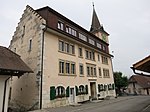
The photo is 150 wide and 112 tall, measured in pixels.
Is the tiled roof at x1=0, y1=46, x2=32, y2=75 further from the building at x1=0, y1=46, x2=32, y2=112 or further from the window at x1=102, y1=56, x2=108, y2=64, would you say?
the window at x1=102, y1=56, x2=108, y2=64

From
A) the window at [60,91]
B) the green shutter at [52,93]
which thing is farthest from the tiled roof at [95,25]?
the green shutter at [52,93]

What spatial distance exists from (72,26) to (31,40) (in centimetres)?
659

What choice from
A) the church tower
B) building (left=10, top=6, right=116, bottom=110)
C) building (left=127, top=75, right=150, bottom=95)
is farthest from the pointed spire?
building (left=127, top=75, right=150, bottom=95)

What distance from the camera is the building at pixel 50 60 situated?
16.1 metres

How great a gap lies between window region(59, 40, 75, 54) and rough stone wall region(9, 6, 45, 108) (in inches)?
125

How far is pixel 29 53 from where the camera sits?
18.3 metres

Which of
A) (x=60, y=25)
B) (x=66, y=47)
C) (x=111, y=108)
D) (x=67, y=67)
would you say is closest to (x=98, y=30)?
(x=66, y=47)

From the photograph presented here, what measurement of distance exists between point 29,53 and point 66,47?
4.77 m

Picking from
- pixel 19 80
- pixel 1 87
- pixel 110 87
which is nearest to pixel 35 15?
pixel 19 80

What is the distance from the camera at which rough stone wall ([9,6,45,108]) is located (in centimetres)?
1631

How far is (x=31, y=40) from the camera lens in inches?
733

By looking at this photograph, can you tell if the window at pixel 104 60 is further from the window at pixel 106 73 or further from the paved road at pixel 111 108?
the paved road at pixel 111 108

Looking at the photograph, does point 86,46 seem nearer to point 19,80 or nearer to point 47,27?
point 47,27

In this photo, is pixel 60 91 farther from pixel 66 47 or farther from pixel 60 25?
pixel 60 25
